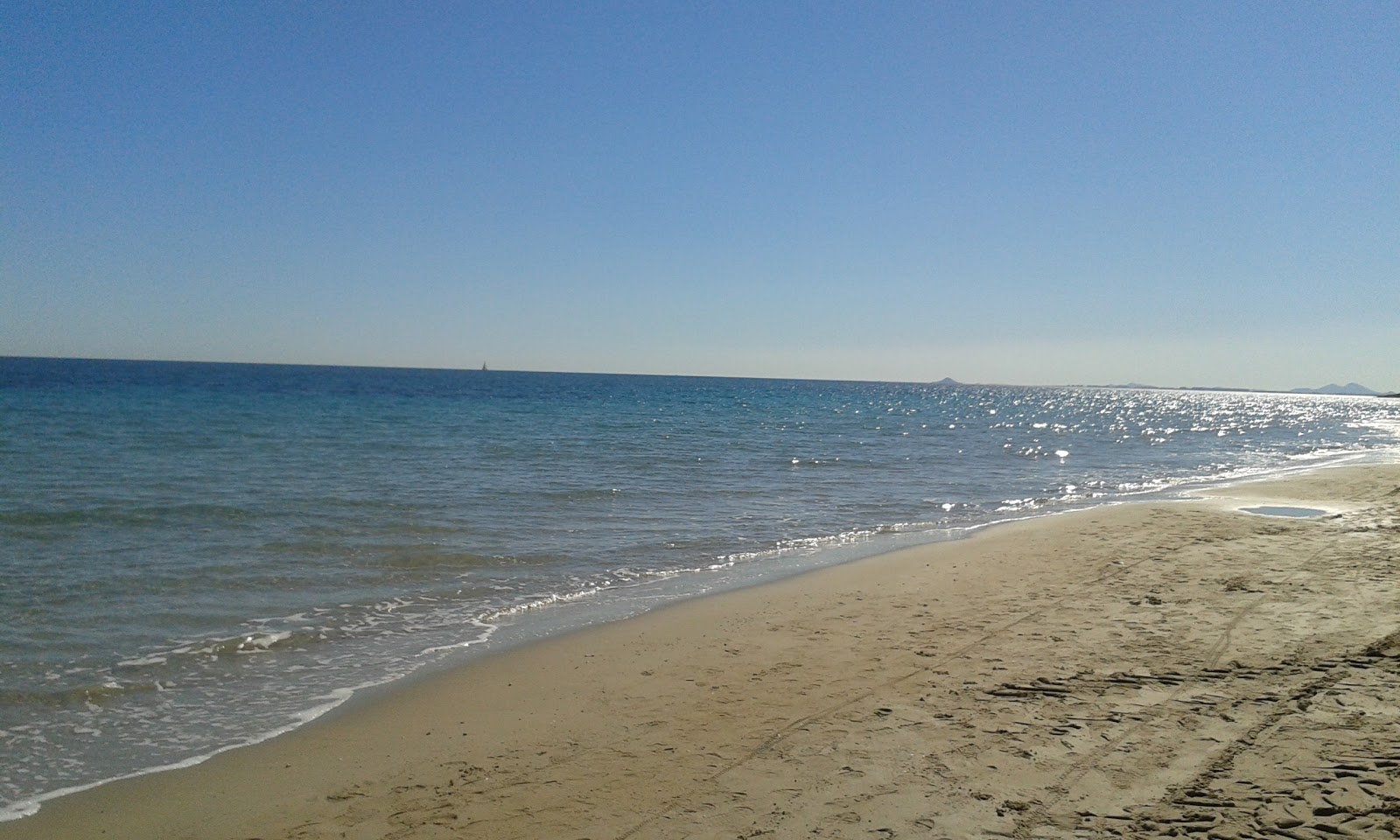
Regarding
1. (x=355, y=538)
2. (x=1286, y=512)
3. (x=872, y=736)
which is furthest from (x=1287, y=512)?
(x=355, y=538)

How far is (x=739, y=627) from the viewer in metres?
A: 8.02

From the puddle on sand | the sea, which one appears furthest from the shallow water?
the sea

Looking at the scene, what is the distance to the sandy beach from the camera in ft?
13.6

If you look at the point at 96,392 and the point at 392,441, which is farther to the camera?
the point at 96,392

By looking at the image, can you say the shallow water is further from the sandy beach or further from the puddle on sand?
the sandy beach

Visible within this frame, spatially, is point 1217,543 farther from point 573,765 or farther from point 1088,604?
point 573,765

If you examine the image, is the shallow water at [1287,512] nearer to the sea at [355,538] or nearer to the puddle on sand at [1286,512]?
the puddle on sand at [1286,512]

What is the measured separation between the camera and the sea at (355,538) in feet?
20.8

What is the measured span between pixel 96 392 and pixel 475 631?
5648 centimetres

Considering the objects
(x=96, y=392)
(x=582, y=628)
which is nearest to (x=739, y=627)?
(x=582, y=628)

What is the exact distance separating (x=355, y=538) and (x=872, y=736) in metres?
9.32

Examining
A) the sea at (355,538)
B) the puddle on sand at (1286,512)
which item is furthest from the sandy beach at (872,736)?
the puddle on sand at (1286,512)

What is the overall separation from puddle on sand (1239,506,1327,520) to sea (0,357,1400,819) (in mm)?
2859

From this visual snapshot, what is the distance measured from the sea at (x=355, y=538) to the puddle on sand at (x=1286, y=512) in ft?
9.38
